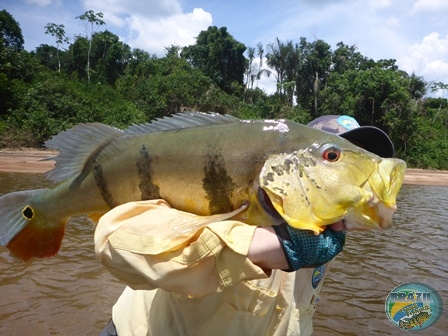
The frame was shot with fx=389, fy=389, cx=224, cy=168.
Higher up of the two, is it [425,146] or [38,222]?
[38,222]

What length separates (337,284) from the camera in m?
4.86

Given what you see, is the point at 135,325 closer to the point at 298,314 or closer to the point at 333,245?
the point at 298,314

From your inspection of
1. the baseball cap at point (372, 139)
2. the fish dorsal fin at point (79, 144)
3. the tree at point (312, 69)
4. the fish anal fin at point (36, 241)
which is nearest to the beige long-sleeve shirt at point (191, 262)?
the fish dorsal fin at point (79, 144)

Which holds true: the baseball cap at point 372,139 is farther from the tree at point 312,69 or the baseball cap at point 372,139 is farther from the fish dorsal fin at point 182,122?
the tree at point 312,69

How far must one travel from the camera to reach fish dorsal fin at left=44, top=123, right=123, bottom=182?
1.71 meters

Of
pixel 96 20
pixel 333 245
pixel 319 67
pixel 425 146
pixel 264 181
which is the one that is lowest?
pixel 425 146

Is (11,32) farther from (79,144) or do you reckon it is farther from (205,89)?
(79,144)

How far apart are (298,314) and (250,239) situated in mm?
787

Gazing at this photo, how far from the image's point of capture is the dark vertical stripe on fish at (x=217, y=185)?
1453 millimetres

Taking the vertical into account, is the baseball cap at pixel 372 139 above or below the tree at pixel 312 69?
below

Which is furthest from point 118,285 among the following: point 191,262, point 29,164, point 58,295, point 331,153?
point 29,164

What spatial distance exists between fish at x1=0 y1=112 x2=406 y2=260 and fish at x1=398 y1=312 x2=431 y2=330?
249cm

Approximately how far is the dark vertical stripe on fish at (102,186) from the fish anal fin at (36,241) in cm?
31

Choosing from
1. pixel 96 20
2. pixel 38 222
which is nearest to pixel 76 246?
pixel 38 222
